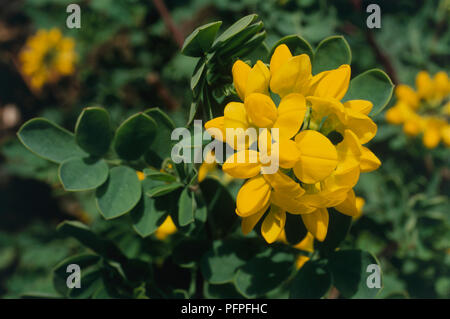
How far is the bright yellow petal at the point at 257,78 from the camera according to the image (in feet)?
3.08

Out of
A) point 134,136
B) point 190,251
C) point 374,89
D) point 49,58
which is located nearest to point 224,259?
point 190,251

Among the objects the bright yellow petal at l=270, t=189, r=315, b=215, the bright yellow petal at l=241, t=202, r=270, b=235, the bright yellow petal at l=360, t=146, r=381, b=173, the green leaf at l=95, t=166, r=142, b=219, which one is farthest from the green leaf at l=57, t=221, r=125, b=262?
the bright yellow petal at l=360, t=146, r=381, b=173

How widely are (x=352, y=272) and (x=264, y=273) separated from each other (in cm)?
28

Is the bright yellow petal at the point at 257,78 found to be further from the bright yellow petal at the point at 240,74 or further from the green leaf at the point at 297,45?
the green leaf at the point at 297,45

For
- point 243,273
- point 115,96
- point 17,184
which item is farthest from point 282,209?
point 17,184

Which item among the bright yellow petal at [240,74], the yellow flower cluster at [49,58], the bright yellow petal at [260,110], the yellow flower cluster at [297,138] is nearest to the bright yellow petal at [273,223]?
the yellow flower cluster at [297,138]

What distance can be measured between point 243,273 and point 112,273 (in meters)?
0.48

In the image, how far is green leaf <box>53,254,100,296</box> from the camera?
1.33 metres

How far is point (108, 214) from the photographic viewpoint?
1166 millimetres

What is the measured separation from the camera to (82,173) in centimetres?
122

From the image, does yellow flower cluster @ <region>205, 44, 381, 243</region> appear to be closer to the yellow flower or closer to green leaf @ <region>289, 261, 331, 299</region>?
green leaf @ <region>289, 261, 331, 299</region>

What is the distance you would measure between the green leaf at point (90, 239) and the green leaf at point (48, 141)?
222 mm

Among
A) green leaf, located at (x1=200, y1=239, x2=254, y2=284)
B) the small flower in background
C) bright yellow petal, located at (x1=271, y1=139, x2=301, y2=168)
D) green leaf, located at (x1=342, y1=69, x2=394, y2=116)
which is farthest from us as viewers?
the small flower in background

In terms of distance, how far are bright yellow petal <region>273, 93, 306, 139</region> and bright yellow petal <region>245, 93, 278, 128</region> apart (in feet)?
0.06
